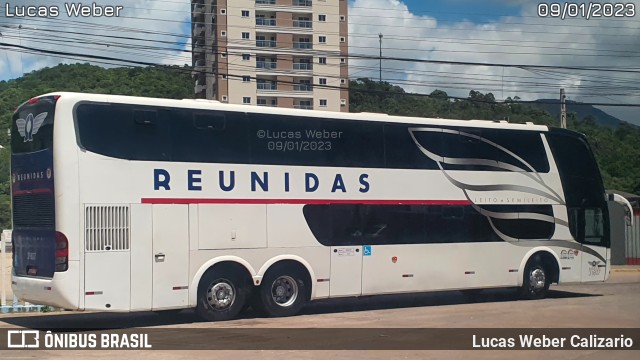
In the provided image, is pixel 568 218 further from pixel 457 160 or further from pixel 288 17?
pixel 288 17

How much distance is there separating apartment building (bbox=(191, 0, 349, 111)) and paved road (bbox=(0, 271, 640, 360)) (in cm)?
4351

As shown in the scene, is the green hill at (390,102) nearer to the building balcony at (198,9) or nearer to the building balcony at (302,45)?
the building balcony at (198,9)

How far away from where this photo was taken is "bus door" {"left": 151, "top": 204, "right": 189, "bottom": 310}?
14391 mm

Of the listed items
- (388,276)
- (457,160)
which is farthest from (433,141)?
(388,276)

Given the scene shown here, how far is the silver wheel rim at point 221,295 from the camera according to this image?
15.1 meters

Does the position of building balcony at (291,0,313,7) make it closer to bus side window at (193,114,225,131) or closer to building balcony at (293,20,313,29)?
building balcony at (293,20,313,29)

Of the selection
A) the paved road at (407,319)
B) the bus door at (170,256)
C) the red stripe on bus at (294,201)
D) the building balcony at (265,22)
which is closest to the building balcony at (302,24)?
the building balcony at (265,22)

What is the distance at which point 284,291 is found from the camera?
16.2 m

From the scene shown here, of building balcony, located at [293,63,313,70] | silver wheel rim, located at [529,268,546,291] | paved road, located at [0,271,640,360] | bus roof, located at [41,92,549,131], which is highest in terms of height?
building balcony, located at [293,63,313,70]

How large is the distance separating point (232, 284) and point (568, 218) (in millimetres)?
9353

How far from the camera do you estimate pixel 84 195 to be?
13609 millimetres

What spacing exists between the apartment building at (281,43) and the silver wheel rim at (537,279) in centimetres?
4267

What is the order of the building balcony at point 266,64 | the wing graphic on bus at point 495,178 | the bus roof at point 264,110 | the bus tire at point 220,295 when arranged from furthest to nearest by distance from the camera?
the building balcony at point 266,64
the wing graphic on bus at point 495,178
the bus tire at point 220,295
the bus roof at point 264,110

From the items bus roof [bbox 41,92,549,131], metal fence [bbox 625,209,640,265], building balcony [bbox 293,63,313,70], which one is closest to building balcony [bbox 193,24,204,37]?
building balcony [bbox 293,63,313,70]
